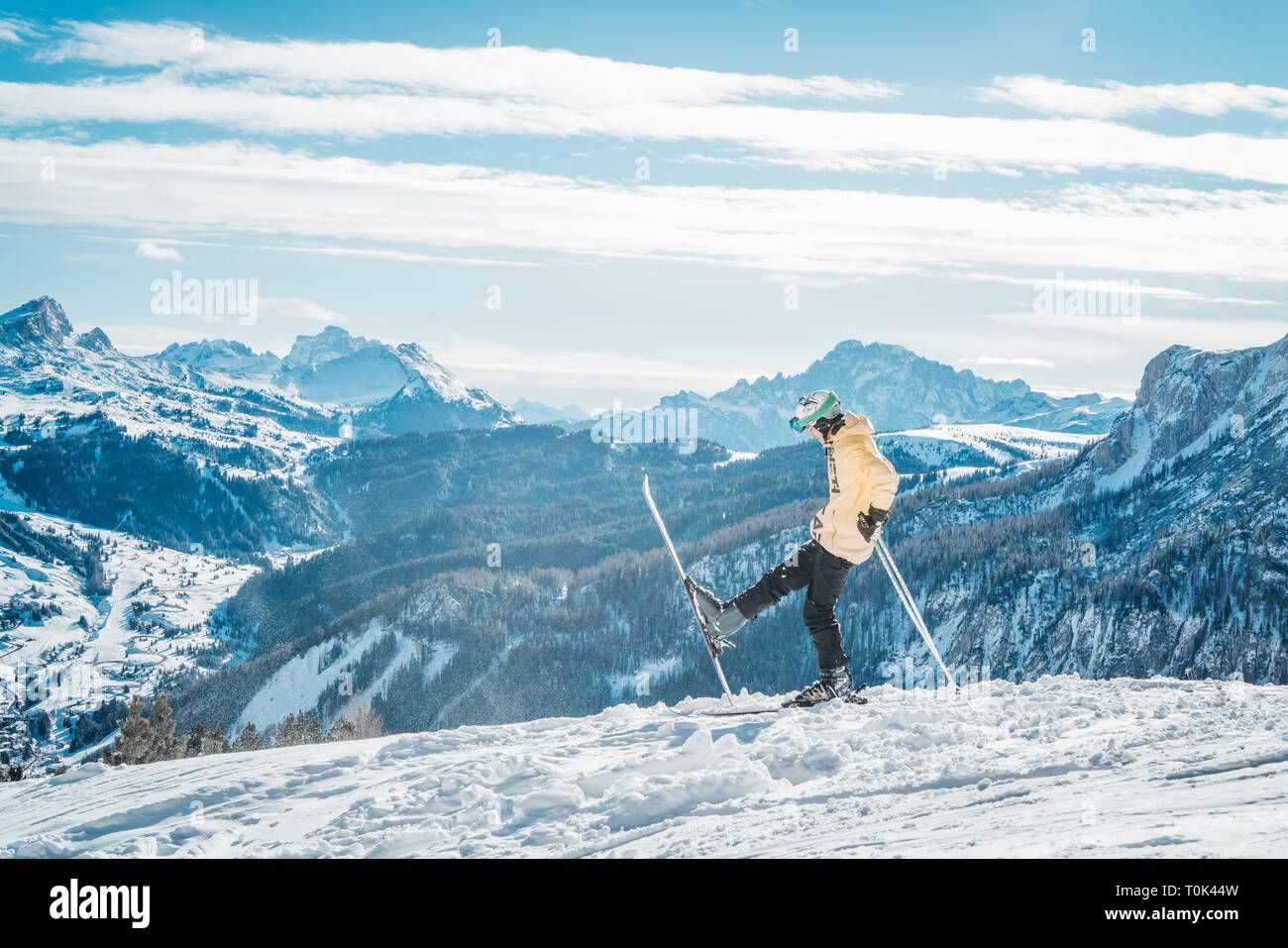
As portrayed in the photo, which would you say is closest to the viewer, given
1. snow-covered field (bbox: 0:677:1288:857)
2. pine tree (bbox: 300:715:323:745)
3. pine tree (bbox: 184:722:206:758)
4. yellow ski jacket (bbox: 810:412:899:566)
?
snow-covered field (bbox: 0:677:1288:857)

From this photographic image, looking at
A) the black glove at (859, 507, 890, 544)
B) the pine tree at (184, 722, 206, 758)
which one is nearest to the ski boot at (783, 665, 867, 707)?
the black glove at (859, 507, 890, 544)

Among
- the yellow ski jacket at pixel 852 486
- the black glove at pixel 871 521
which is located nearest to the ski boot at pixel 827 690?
the yellow ski jacket at pixel 852 486

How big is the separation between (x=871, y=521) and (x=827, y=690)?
284 cm

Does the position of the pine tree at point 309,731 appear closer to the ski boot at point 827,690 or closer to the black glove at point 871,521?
the ski boot at point 827,690

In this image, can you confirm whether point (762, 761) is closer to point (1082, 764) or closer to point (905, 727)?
point (905, 727)

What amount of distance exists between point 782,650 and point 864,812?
564 feet

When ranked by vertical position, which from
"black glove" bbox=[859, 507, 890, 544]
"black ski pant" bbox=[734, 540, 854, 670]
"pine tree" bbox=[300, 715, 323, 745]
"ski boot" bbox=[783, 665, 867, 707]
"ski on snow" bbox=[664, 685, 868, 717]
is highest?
"black glove" bbox=[859, 507, 890, 544]

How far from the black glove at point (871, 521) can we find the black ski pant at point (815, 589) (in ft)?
1.57

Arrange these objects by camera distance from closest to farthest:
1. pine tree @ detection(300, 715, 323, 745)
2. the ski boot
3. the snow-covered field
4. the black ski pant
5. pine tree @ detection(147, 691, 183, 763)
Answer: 1. the snow-covered field
2. the black ski pant
3. the ski boot
4. pine tree @ detection(147, 691, 183, 763)
5. pine tree @ detection(300, 715, 323, 745)

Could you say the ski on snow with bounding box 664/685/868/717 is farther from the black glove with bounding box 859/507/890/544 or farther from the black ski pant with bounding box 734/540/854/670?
the black glove with bounding box 859/507/890/544

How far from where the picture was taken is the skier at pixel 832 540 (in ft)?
37.9

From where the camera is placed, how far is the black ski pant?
39.5 ft

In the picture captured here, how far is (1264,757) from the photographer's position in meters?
8.07
